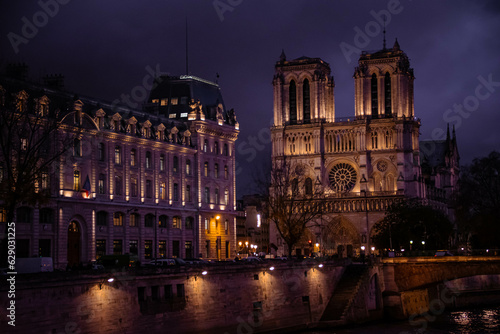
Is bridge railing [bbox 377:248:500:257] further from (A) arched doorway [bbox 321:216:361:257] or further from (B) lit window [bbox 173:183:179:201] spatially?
(A) arched doorway [bbox 321:216:361:257]

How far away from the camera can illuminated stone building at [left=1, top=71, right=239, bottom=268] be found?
7312cm

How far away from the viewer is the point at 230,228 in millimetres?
98938

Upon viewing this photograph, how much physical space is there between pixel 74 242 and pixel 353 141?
75.2 meters

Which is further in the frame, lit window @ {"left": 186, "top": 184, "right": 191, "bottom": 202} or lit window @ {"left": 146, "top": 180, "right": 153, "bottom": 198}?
lit window @ {"left": 186, "top": 184, "right": 191, "bottom": 202}

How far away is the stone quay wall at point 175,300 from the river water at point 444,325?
4.32 metres

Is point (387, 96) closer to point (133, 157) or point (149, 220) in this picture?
point (149, 220)

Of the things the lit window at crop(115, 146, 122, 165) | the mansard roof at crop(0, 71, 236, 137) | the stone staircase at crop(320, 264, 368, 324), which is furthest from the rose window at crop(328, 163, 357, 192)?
the stone staircase at crop(320, 264, 368, 324)

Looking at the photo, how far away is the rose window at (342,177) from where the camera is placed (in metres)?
143

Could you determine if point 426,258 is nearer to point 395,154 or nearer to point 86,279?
point 86,279

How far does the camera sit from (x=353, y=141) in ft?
467

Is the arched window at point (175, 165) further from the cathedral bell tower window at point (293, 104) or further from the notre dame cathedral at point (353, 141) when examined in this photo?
the cathedral bell tower window at point (293, 104)

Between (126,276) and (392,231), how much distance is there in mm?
69464

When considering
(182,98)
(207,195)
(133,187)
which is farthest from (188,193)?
(182,98)

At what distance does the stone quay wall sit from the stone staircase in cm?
62
